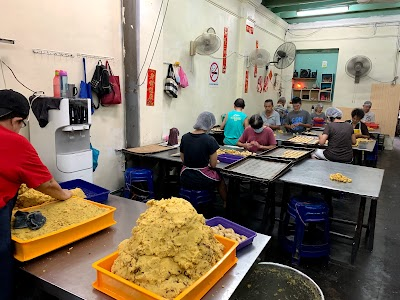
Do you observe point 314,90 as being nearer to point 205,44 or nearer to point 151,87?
point 205,44

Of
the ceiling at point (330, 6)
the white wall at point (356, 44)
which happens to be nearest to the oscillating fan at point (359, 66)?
the white wall at point (356, 44)

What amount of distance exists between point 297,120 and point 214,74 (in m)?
2.21

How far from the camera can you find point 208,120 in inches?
136

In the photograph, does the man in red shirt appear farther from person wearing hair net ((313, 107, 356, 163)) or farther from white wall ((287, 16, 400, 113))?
white wall ((287, 16, 400, 113))

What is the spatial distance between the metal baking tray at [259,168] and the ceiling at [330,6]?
241 inches

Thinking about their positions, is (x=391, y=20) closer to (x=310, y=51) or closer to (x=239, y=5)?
(x=310, y=51)

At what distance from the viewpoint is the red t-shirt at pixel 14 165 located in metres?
1.32

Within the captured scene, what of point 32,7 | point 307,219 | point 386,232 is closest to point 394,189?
point 386,232

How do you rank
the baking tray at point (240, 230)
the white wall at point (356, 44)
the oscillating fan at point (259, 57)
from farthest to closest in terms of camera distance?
the white wall at point (356, 44) < the oscillating fan at point (259, 57) < the baking tray at point (240, 230)

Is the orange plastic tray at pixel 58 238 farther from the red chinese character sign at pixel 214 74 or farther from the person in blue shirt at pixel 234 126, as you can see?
the red chinese character sign at pixel 214 74

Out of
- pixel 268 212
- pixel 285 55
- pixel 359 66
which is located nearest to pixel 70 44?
pixel 268 212

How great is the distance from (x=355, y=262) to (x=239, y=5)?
20.9ft

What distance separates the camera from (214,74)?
665cm

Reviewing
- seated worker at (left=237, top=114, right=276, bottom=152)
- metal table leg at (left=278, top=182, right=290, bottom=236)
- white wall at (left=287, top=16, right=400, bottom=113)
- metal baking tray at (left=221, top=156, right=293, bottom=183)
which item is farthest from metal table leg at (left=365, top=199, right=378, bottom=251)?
white wall at (left=287, top=16, right=400, bottom=113)
